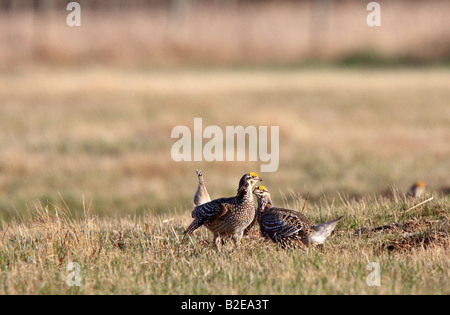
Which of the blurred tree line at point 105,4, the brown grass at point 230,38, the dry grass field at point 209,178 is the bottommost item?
the dry grass field at point 209,178

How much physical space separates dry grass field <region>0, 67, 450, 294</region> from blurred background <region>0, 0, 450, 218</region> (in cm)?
7

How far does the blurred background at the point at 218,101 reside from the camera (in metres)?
14.7

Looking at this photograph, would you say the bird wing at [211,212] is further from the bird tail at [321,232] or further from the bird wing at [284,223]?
the bird tail at [321,232]

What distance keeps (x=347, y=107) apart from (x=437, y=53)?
1658 cm

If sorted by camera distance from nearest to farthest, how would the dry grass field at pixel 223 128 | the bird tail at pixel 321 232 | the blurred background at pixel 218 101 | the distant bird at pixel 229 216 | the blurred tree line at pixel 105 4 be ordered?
1. the dry grass field at pixel 223 128
2. the bird tail at pixel 321 232
3. the distant bird at pixel 229 216
4. the blurred background at pixel 218 101
5. the blurred tree line at pixel 105 4

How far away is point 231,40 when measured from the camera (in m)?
40.4

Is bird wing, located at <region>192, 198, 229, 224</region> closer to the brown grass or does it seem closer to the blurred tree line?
the brown grass

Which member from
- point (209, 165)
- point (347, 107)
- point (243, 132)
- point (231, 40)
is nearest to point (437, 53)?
point (231, 40)

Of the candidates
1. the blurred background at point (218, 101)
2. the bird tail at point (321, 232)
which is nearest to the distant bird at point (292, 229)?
the bird tail at point (321, 232)

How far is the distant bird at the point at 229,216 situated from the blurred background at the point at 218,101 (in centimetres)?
148

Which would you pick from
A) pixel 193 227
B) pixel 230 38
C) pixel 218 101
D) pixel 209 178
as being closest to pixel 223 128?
pixel 218 101

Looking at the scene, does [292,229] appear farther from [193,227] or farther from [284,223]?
[193,227]

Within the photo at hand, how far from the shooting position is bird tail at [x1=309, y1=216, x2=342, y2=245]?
5.96 m
